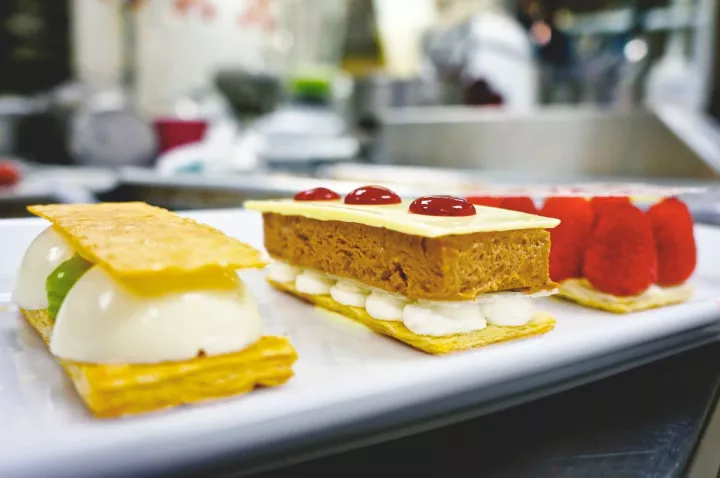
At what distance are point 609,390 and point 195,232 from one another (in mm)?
587

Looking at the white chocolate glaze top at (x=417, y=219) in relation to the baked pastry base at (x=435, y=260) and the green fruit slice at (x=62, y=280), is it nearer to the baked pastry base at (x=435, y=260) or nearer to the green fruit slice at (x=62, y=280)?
the baked pastry base at (x=435, y=260)

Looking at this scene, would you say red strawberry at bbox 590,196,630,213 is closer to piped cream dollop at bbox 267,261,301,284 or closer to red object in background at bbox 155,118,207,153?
piped cream dollop at bbox 267,261,301,284

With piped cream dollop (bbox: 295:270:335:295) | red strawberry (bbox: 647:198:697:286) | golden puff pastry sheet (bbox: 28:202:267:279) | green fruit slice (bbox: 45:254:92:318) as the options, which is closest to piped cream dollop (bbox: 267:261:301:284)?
piped cream dollop (bbox: 295:270:335:295)

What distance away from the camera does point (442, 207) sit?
925 millimetres

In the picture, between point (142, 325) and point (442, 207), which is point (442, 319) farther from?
point (142, 325)

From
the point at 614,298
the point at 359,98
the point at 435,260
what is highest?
the point at 359,98

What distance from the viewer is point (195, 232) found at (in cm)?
80

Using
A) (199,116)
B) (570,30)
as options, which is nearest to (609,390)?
(199,116)

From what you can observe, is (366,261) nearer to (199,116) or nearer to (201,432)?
(201,432)

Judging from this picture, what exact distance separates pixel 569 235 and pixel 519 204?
106 millimetres

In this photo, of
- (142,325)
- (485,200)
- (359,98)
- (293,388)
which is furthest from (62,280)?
(359,98)

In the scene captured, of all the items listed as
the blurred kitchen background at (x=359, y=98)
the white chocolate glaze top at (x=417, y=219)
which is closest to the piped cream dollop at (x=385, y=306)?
the white chocolate glaze top at (x=417, y=219)

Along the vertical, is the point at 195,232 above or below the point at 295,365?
above

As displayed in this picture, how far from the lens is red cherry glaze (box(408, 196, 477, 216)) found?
919 millimetres
